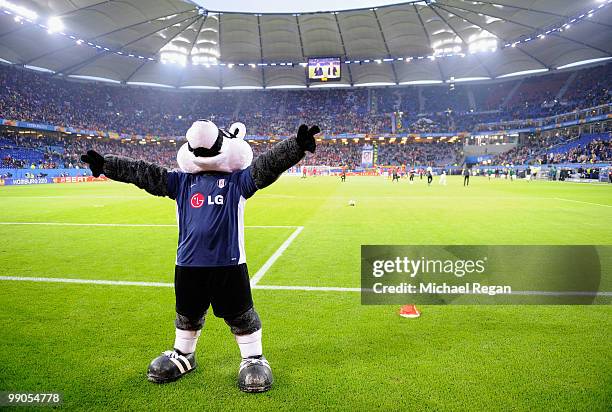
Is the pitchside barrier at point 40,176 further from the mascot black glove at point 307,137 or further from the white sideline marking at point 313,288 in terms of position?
the mascot black glove at point 307,137

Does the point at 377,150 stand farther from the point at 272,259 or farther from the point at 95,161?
the point at 95,161

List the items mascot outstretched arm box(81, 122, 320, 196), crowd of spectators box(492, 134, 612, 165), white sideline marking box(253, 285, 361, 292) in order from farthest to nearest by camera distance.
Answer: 1. crowd of spectators box(492, 134, 612, 165)
2. white sideline marking box(253, 285, 361, 292)
3. mascot outstretched arm box(81, 122, 320, 196)

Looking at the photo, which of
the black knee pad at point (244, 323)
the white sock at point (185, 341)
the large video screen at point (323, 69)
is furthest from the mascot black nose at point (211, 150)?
the large video screen at point (323, 69)

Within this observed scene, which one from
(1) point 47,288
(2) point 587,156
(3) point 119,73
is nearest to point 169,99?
(3) point 119,73

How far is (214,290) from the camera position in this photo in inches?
117

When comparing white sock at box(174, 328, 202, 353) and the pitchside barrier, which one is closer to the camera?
white sock at box(174, 328, 202, 353)

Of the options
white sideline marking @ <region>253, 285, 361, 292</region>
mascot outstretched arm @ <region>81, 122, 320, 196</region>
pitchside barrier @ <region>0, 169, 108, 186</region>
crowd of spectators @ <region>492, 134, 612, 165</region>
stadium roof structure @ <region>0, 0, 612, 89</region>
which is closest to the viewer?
mascot outstretched arm @ <region>81, 122, 320, 196</region>

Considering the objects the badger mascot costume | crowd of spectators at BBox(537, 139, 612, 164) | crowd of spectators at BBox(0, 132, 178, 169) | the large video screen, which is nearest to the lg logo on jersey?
the badger mascot costume

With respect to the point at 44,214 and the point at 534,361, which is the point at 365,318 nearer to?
the point at 534,361

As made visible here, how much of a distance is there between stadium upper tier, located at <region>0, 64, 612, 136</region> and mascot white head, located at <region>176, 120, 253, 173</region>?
55663 millimetres

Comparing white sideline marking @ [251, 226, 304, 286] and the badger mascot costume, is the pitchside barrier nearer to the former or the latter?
white sideline marking @ [251, 226, 304, 286]

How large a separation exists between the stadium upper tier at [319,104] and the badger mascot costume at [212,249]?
55795mm

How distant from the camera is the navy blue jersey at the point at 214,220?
2973 mm

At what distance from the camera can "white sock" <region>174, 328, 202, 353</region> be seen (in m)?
3.04
